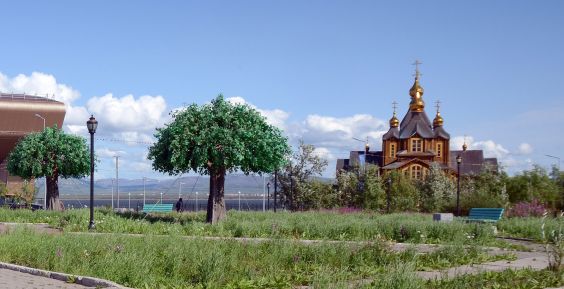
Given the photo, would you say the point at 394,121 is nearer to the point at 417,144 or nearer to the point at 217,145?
the point at 417,144

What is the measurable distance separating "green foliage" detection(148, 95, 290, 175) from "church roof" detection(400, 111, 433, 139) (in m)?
49.9

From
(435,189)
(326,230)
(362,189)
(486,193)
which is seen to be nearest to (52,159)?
(326,230)

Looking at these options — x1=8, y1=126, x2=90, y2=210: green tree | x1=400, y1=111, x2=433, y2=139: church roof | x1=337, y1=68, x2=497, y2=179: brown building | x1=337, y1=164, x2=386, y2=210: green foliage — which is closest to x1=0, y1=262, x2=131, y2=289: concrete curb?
x1=8, y1=126, x2=90, y2=210: green tree

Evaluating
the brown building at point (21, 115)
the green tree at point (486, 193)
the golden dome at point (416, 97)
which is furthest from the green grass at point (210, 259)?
the brown building at point (21, 115)

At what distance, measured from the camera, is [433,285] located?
9.95m

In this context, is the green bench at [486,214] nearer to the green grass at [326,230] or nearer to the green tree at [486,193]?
the green tree at [486,193]

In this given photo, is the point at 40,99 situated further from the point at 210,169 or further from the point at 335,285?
the point at 335,285

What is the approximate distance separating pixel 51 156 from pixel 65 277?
78.7 feet

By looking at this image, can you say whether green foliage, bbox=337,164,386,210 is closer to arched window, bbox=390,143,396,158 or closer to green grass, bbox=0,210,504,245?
arched window, bbox=390,143,396,158

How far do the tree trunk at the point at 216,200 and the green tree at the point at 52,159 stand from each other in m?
11.2

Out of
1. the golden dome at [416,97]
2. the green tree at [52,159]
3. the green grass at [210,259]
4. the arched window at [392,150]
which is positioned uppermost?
the golden dome at [416,97]

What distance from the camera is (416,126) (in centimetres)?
7488

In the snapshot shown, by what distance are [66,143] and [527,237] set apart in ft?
73.1

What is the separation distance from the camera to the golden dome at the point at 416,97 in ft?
251
